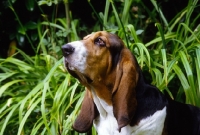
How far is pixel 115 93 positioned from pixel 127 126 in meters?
0.28

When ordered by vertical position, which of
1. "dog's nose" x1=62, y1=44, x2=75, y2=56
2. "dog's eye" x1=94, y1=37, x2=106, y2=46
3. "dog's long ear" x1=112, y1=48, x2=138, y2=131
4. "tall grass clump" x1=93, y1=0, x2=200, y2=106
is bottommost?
"tall grass clump" x1=93, y1=0, x2=200, y2=106

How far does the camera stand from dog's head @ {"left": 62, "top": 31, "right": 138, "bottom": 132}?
12.0ft

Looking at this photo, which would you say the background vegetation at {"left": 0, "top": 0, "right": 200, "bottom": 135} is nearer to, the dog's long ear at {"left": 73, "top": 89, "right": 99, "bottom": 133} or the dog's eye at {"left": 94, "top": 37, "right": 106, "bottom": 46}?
the dog's long ear at {"left": 73, "top": 89, "right": 99, "bottom": 133}

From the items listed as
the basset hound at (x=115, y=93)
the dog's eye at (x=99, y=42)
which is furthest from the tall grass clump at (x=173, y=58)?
the dog's eye at (x=99, y=42)

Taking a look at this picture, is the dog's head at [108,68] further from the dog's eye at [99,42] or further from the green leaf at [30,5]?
the green leaf at [30,5]

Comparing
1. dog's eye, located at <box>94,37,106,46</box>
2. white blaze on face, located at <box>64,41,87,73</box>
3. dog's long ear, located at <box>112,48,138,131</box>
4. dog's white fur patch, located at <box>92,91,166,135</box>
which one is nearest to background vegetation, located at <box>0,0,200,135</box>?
dog's white fur patch, located at <box>92,91,166,135</box>

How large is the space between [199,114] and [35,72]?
196cm

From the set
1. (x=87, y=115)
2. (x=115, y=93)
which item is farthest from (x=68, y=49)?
(x=87, y=115)

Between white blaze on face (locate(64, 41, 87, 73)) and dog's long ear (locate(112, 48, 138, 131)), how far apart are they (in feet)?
0.90

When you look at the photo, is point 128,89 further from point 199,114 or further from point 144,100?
point 199,114

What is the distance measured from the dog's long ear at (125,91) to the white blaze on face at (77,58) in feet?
0.90

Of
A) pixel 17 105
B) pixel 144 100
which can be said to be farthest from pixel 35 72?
pixel 144 100

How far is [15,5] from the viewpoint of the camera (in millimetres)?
6770

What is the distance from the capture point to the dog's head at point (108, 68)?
3643mm
